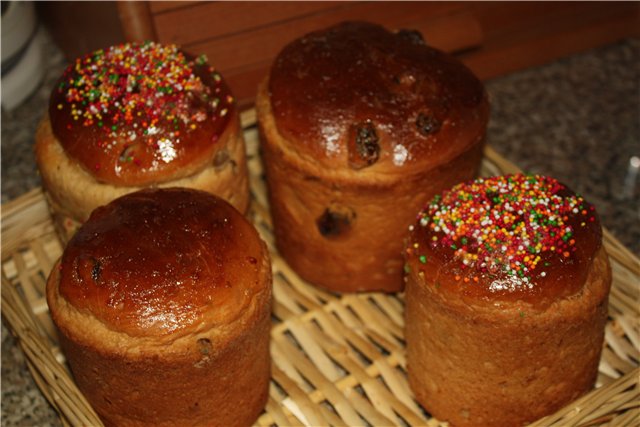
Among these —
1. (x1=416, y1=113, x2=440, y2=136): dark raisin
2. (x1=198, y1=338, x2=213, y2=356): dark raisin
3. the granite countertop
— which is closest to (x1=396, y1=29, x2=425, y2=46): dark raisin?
(x1=416, y1=113, x2=440, y2=136): dark raisin

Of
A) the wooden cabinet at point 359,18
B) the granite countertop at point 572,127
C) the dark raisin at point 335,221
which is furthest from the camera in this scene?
the granite countertop at point 572,127

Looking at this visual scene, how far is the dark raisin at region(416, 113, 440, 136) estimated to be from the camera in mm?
1335

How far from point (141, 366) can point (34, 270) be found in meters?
0.57

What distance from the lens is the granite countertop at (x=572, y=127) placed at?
1824mm

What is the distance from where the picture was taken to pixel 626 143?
1929 millimetres

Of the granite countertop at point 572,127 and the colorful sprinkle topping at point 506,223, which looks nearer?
the colorful sprinkle topping at point 506,223

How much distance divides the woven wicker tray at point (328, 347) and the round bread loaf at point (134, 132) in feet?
0.48

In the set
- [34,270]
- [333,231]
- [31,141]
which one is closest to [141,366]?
[333,231]

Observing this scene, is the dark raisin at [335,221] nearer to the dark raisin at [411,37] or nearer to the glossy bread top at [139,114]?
the glossy bread top at [139,114]

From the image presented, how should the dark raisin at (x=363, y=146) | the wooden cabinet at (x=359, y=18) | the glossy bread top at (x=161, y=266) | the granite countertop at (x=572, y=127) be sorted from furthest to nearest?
the granite countertop at (x=572, y=127) → the wooden cabinet at (x=359, y=18) → the dark raisin at (x=363, y=146) → the glossy bread top at (x=161, y=266)

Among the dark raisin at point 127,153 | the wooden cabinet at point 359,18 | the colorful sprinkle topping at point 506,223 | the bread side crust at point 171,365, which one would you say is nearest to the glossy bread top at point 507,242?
the colorful sprinkle topping at point 506,223

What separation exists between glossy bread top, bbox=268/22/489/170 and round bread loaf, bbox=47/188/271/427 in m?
0.21

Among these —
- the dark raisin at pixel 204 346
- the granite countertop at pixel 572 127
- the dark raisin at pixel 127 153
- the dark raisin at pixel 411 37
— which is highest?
the dark raisin at pixel 411 37

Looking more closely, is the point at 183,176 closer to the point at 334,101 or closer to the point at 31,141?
the point at 334,101
